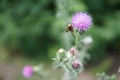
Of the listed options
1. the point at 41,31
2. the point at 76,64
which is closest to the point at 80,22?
the point at 76,64

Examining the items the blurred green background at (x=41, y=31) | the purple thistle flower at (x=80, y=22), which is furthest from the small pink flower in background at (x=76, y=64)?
the blurred green background at (x=41, y=31)

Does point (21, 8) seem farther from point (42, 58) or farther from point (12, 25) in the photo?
A: point (42, 58)

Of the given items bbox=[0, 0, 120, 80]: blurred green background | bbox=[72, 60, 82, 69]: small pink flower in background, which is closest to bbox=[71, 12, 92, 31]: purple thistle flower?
bbox=[72, 60, 82, 69]: small pink flower in background

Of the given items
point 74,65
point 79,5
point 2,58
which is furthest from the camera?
point 2,58

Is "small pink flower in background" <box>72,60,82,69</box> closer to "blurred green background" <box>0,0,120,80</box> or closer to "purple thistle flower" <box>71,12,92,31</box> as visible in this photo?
"purple thistle flower" <box>71,12,92,31</box>

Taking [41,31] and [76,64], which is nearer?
[76,64]

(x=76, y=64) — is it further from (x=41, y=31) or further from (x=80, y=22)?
(x=41, y=31)

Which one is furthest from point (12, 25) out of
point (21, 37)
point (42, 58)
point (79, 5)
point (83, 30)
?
point (83, 30)

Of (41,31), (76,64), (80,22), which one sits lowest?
(76,64)
